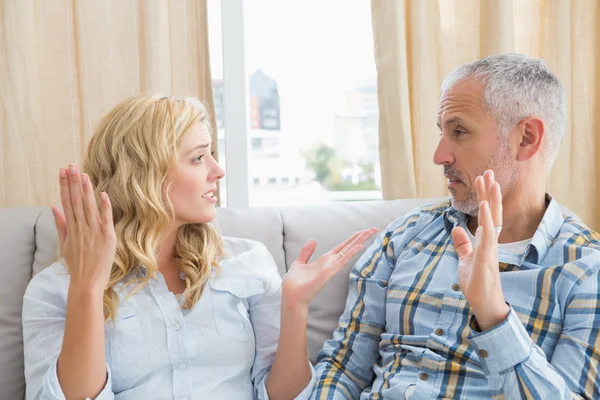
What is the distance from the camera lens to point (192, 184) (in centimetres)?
151

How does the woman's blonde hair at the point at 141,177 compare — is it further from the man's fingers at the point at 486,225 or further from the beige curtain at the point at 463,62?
the beige curtain at the point at 463,62

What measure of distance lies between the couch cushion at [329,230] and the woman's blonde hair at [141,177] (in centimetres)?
35

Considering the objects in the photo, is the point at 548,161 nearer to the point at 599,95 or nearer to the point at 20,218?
the point at 599,95

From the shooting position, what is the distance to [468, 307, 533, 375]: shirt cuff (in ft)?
3.81

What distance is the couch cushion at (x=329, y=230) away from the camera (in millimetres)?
1749

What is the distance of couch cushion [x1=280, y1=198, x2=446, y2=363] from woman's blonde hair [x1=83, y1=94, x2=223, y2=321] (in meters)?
0.35

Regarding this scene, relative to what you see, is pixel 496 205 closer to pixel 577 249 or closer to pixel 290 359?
pixel 577 249

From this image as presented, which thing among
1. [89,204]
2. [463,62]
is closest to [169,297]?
[89,204]

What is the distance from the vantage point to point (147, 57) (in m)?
2.08

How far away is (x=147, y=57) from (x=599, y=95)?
1.56 m

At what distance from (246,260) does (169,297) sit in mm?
215

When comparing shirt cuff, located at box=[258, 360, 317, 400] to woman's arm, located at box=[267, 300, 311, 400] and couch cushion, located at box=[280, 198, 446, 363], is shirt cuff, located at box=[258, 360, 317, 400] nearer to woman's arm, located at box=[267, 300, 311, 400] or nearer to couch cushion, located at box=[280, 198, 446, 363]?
woman's arm, located at box=[267, 300, 311, 400]

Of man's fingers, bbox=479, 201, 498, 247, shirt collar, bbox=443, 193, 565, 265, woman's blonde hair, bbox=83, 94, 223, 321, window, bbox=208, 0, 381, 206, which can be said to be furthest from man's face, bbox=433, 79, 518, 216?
window, bbox=208, 0, 381, 206

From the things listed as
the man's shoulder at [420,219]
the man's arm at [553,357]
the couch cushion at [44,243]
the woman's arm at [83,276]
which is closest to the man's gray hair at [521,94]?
the man's shoulder at [420,219]
